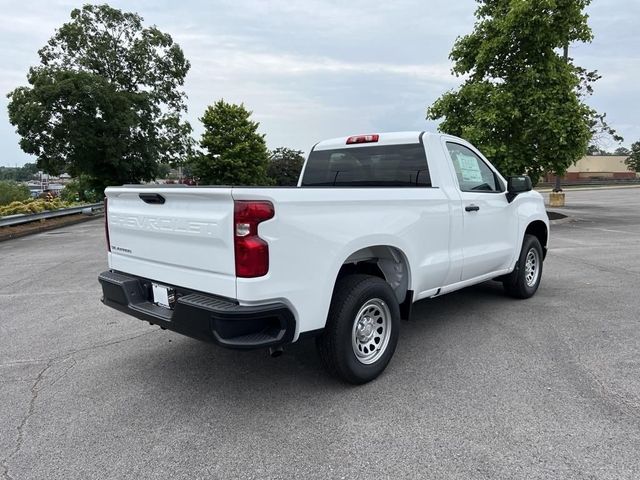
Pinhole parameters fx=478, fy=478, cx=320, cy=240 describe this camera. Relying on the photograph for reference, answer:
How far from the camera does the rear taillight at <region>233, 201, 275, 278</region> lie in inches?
111

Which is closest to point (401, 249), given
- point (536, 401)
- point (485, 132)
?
point (536, 401)

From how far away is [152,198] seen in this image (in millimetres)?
Result: 3445

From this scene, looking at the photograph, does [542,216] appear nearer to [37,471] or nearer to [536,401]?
[536,401]

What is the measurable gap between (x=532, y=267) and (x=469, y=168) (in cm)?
204

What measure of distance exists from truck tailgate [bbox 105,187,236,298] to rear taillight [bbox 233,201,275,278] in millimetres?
52

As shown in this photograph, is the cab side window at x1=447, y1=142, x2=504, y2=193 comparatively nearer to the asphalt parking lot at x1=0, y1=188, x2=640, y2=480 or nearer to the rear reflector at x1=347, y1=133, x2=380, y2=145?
the rear reflector at x1=347, y1=133, x2=380, y2=145

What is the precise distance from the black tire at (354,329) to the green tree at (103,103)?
2911cm

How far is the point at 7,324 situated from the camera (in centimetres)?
543

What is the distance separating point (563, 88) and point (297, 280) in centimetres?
1517

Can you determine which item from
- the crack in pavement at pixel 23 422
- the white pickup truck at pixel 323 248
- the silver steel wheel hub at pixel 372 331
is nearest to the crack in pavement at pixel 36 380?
the crack in pavement at pixel 23 422

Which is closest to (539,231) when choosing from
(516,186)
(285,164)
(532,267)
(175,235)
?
(532,267)

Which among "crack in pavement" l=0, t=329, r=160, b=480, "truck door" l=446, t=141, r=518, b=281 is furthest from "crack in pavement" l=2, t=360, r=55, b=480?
"truck door" l=446, t=141, r=518, b=281

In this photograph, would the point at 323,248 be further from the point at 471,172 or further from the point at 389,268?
the point at 471,172

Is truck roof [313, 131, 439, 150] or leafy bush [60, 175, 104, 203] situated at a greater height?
truck roof [313, 131, 439, 150]
